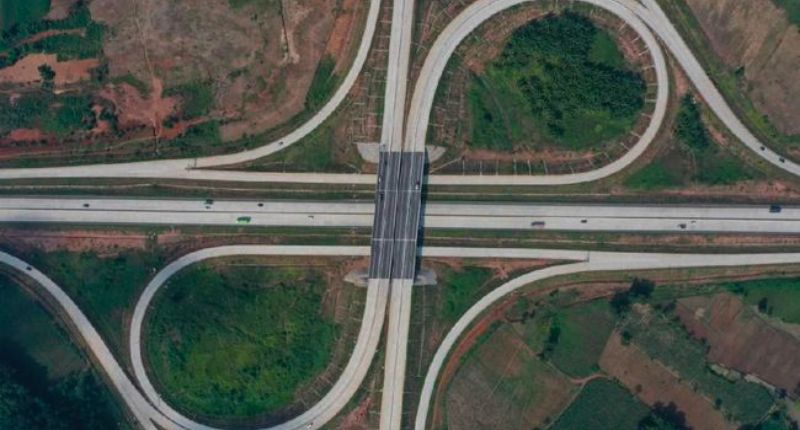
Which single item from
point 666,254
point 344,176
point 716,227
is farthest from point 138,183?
point 716,227

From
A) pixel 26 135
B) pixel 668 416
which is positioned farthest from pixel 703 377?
pixel 26 135

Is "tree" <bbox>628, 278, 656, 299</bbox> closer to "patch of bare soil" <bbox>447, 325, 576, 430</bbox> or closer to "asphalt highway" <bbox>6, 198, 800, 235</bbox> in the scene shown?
"asphalt highway" <bbox>6, 198, 800, 235</bbox>

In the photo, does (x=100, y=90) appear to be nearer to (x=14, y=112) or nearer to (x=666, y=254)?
(x=14, y=112)

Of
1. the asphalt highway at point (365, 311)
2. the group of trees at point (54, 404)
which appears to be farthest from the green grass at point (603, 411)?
the group of trees at point (54, 404)

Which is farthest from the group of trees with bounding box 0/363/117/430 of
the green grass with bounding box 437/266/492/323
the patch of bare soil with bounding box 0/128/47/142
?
the green grass with bounding box 437/266/492/323

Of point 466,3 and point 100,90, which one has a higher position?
point 466,3

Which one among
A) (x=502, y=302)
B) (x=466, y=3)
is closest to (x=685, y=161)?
(x=502, y=302)

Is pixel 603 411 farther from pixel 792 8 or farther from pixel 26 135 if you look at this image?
pixel 26 135

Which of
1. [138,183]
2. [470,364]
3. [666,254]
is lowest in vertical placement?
[470,364]

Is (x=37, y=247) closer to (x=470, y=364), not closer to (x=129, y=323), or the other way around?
(x=129, y=323)
